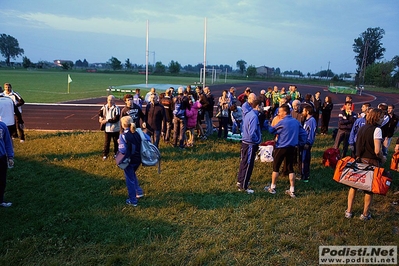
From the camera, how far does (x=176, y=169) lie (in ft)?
23.7

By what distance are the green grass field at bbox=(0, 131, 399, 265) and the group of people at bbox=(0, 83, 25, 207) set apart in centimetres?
64

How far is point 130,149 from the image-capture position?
206 inches

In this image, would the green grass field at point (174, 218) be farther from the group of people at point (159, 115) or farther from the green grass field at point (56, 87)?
the green grass field at point (56, 87)

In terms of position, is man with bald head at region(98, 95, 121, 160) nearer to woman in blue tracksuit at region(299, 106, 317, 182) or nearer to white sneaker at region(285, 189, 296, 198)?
white sneaker at region(285, 189, 296, 198)

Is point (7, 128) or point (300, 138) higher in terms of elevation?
point (7, 128)

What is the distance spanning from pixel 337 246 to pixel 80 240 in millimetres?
3688

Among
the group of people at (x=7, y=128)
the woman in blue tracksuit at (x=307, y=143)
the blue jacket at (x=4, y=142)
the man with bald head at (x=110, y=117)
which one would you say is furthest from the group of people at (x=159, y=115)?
the woman in blue tracksuit at (x=307, y=143)

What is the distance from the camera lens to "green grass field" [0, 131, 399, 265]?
158 inches

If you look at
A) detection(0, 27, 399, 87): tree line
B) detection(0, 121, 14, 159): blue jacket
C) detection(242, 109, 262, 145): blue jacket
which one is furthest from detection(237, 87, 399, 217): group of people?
detection(0, 27, 399, 87): tree line

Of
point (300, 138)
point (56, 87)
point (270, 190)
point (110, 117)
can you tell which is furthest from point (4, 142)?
point (56, 87)

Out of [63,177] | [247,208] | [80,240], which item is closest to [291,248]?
[247,208]

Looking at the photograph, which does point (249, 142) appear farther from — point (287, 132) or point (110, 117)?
point (110, 117)

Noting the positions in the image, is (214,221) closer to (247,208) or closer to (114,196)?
(247,208)

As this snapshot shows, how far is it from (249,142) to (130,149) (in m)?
2.31
